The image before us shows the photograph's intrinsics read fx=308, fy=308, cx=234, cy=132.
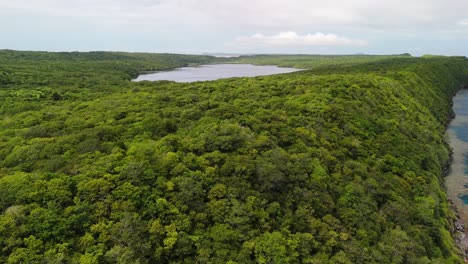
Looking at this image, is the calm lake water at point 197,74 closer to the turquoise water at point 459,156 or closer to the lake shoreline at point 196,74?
the lake shoreline at point 196,74

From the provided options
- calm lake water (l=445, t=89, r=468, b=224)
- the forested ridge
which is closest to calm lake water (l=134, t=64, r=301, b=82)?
the forested ridge

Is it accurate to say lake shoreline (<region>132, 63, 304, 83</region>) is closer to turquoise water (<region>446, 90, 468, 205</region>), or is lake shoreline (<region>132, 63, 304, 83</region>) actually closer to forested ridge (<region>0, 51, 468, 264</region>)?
forested ridge (<region>0, 51, 468, 264</region>)

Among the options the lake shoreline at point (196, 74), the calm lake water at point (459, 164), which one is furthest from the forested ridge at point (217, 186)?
the lake shoreline at point (196, 74)

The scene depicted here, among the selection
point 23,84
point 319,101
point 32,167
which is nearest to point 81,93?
point 23,84

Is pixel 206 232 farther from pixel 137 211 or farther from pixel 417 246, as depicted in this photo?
pixel 417 246

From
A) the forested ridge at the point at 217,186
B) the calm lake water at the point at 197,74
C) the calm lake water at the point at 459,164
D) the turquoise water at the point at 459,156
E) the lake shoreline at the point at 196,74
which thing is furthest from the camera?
the calm lake water at the point at 197,74

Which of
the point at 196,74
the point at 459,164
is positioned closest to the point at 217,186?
the point at 459,164
